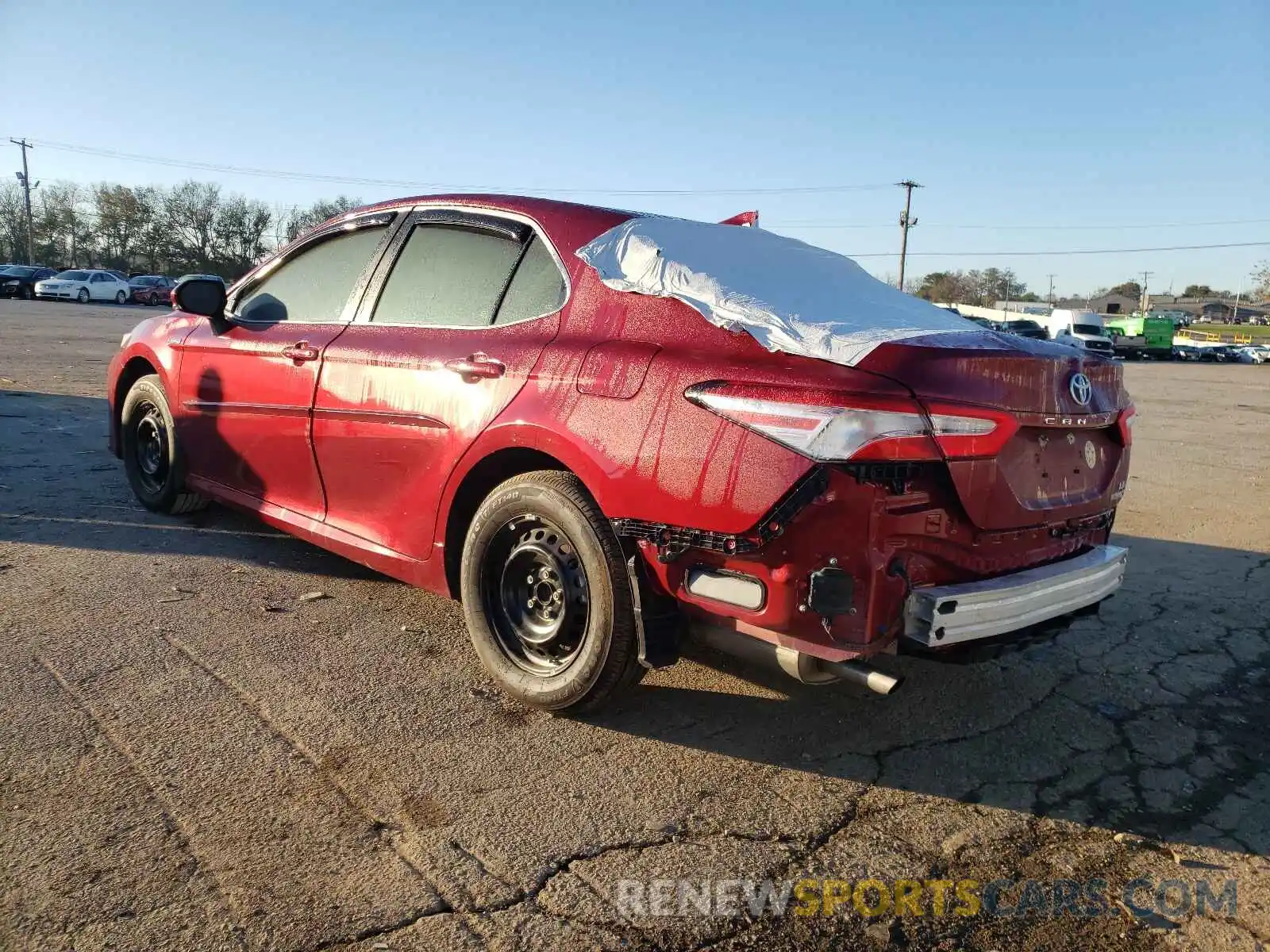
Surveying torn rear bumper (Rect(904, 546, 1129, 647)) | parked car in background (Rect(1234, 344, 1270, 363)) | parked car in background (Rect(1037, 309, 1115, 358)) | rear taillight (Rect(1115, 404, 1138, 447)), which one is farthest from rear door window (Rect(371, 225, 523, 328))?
parked car in background (Rect(1234, 344, 1270, 363))

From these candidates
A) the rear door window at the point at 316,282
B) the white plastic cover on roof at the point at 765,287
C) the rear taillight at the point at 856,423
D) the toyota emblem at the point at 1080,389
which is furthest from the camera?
the rear door window at the point at 316,282

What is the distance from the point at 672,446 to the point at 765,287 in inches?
30.7

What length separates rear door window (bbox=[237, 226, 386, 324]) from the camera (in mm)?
4180

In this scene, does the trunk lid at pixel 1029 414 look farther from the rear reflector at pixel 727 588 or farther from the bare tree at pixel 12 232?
the bare tree at pixel 12 232

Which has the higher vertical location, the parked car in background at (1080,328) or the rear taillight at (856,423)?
the parked car in background at (1080,328)

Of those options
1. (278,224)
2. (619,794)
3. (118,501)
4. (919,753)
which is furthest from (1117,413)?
(278,224)

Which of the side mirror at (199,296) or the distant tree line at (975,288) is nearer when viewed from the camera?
the side mirror at (199,296)

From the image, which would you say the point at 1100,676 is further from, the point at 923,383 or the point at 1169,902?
the point at 923,383

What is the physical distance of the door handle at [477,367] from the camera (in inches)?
128

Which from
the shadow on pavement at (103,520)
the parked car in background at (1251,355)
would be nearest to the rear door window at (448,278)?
the shadow on pavement at (103,520)

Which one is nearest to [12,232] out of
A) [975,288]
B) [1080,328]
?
[1080,328]

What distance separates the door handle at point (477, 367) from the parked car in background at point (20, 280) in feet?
139

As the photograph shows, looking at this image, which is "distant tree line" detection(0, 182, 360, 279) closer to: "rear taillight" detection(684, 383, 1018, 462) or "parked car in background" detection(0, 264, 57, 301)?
"parked car in background" detection(0, 264, 57, 301)

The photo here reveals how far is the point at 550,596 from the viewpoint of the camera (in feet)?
10.4
